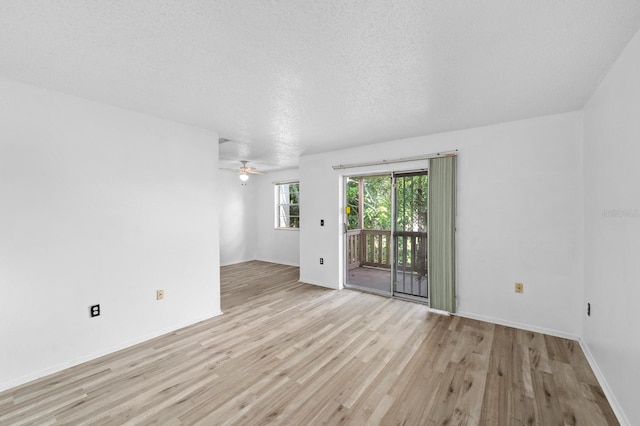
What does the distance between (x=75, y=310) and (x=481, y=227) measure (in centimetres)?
444

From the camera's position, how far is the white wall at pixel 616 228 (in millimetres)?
1591

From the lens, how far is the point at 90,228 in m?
2.52

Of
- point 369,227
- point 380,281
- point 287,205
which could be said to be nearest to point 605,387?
point 380,281

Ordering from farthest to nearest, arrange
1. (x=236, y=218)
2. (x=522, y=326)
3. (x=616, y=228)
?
(x=236, y=218) → (x=522, y=326) → (x=616, y=228)

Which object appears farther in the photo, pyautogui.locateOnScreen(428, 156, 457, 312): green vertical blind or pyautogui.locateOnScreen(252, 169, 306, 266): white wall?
pyautogui.locateOnScreen(252, 169, 306, 266): white wall

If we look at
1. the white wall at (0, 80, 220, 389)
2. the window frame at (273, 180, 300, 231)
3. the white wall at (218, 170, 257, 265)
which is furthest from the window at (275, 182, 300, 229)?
the white wall at (0, 80, 220, 389)

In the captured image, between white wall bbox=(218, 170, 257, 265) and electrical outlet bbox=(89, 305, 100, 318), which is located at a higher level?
white wall bbox=(218, 170, 257, 265)

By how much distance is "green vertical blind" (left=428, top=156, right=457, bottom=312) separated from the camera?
352 centimetres

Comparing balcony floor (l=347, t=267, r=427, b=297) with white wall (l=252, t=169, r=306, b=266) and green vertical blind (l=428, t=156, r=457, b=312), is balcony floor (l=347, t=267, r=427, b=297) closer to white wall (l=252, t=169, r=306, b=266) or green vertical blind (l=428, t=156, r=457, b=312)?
green vertical blind (l=428, t=156, r=457, b=312)

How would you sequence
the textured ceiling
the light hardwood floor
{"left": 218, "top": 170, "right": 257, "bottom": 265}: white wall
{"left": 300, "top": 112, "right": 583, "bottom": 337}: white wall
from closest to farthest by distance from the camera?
the textured ceiling → the light hardwood floor → {"left": 300, "top": 112, "right": 583, "bottom": 337}: white wall → {"left": 218, "top": 170, "right": 257, "bottom": 265}: white wall

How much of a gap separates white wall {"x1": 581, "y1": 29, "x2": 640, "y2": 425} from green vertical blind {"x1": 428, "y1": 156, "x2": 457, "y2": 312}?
1.28 metres

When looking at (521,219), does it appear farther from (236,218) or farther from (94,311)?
(236,218)

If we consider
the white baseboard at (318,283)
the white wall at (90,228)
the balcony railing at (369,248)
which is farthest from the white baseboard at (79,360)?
the balcony railing at (369,248)

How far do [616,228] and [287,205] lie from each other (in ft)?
19.8
